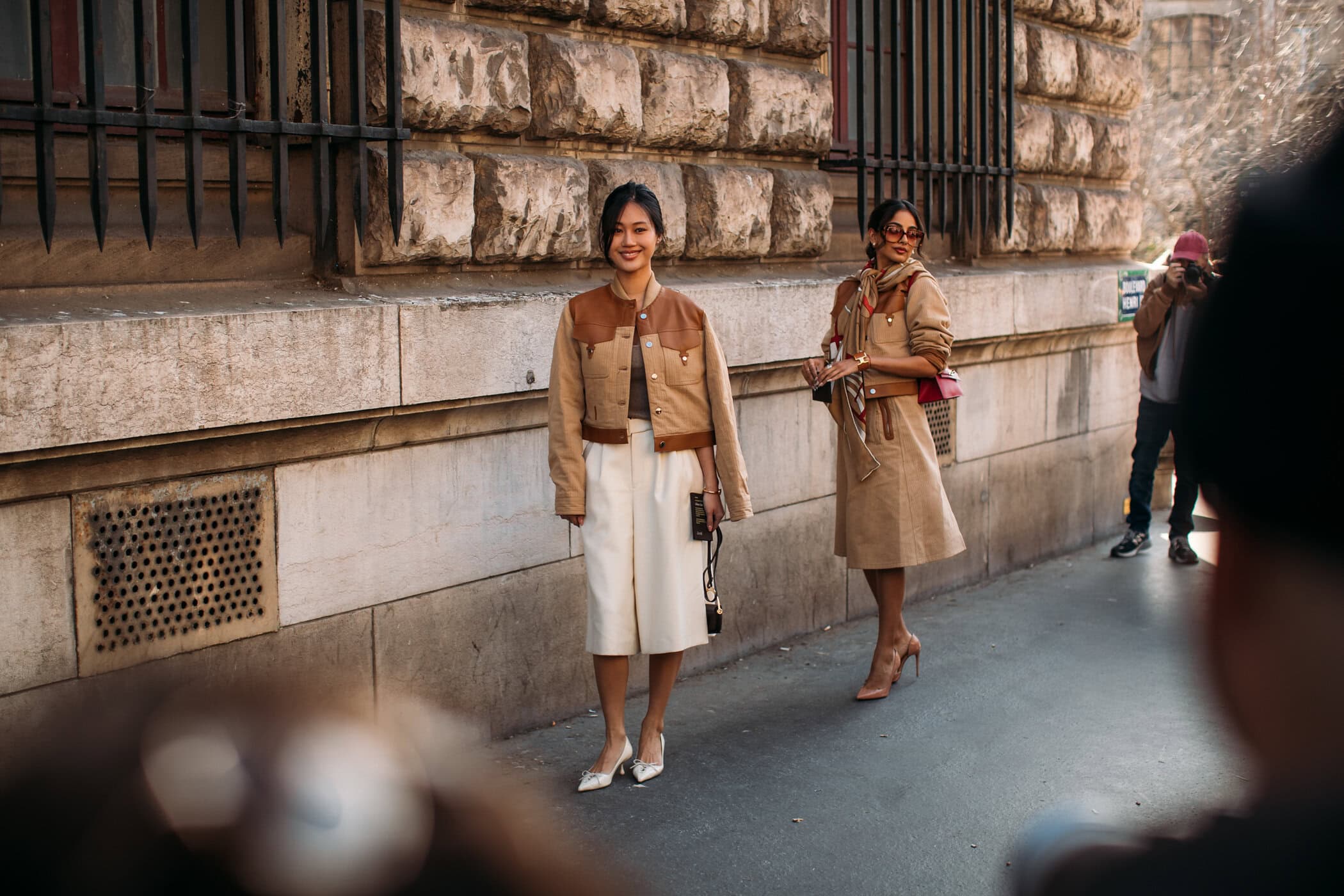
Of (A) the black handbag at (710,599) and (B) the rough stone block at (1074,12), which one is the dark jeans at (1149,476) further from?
(A) the black handbag at (710,599)

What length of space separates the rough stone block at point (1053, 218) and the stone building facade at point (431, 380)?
1414mm

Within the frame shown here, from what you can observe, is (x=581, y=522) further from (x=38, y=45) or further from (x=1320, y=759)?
(x=1320, y=759)

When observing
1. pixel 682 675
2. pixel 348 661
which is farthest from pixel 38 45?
pixel 682 675

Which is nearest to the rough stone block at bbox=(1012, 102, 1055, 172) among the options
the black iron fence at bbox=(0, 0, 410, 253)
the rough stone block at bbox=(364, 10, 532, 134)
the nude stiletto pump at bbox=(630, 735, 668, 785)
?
the rough stone block at bbox=(364, 10, 532, 134)

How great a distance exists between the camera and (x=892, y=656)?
6.04 meters

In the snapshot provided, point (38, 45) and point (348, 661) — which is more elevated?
point (38, 45)

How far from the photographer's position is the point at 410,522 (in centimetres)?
505

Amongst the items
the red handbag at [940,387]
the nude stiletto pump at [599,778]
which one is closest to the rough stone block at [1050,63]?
the red handbag at [940,387]

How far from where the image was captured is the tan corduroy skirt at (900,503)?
5863 mm

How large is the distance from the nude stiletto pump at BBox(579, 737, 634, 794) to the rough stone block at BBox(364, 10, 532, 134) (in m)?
2.28

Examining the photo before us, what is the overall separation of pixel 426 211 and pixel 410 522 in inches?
43.1

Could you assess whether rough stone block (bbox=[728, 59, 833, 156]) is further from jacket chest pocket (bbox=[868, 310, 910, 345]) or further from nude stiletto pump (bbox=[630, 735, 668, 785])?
nude stiletto pump (bbox=[630, 735, 668, 785])

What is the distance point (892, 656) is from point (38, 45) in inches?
153

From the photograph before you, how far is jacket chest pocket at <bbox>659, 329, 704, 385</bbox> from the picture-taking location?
4773mm
